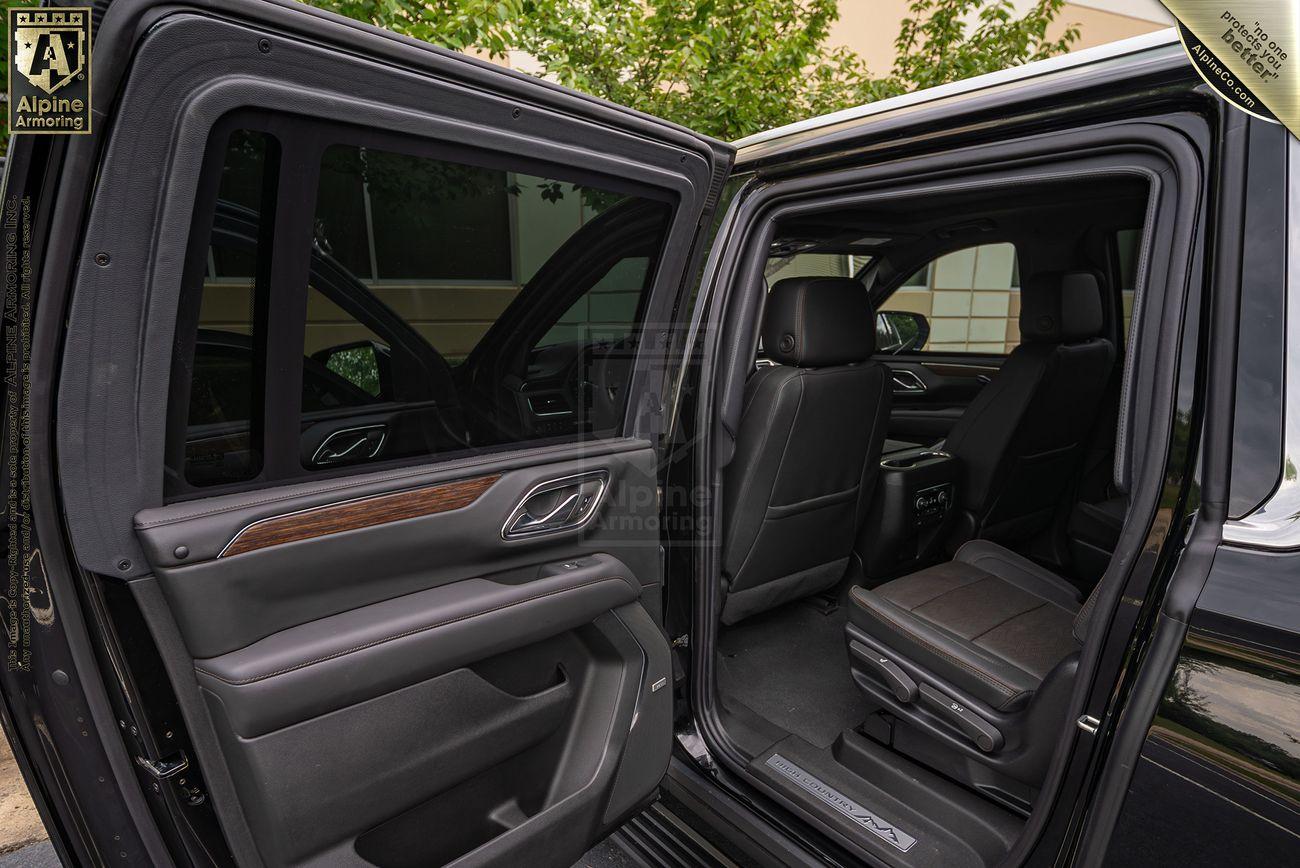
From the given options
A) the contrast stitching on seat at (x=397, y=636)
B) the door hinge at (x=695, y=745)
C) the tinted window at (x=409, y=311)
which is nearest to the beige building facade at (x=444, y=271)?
the tinted window at (x=409, y=311)

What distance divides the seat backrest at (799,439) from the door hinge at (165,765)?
4.34ft

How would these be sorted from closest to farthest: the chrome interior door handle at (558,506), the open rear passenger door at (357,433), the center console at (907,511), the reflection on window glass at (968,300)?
the open rear passenger door at (357,433)
the chrome interior door handle at (558,506)
the center console at (907,511)
the reflection on window glass at (968,300)

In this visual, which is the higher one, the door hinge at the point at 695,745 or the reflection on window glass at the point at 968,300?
the reflection on window glass at the point at 968,300

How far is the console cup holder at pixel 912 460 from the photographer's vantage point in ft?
8.44

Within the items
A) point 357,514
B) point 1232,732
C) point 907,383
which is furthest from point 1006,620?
point 907,383

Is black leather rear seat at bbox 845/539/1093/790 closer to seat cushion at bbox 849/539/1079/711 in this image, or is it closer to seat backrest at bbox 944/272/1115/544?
seat cushion at bbox 849/539/1079/711

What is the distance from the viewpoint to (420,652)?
1.13 meters

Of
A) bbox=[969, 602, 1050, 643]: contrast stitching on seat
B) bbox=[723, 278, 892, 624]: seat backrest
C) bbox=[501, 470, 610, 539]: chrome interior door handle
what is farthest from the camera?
bbox=[723, 278, 892, 624]: seat backrest

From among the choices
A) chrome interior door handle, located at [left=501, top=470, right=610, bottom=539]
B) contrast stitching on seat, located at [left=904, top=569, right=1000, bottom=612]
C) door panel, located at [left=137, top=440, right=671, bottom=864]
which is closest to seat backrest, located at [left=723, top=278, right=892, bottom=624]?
contrast stitching on seat, located at [left=904, top=569, right=1000, bottom=612]

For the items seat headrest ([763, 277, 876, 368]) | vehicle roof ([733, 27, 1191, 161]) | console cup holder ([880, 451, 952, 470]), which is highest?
vehicle roof ([733, 27, 1191, 161])

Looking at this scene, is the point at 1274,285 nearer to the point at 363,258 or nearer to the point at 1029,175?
the point at 1029,175

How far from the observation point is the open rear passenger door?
89 cm

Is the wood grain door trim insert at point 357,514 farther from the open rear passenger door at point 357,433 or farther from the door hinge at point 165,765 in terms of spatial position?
the door hinge at point 165,765

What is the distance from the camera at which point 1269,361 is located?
0.92 metres
